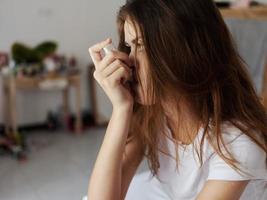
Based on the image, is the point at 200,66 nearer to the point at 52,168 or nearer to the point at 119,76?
the point at 119,76

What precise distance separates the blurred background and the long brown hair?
1.82 meters

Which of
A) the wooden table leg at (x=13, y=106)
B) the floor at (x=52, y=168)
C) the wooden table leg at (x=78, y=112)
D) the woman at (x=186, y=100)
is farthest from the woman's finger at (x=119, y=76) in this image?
the wooden table leg at (x=78, y=112)

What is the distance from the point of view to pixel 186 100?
0.92 m

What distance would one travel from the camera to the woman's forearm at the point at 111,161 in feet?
3.12

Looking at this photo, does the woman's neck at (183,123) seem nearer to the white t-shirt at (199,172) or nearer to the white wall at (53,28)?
the white t-shirt at (199,172)

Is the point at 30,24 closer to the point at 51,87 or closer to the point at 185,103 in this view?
the point at 51,87

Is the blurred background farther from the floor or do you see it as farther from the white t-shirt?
the white t-shirt

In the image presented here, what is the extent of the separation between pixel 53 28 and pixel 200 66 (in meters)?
2.86

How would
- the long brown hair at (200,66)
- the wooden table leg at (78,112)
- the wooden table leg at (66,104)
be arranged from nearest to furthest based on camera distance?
1. the long brown hair at (200,66)
2. the wooden table leg at (78,112)
3. the wooden table leg at (66,104)

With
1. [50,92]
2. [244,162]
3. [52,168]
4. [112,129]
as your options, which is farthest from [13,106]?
[244,162]

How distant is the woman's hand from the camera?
922mm

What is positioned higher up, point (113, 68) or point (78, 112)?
point (113, 68)

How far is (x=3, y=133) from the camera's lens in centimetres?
347

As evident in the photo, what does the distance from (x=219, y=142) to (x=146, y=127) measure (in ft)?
0.72
